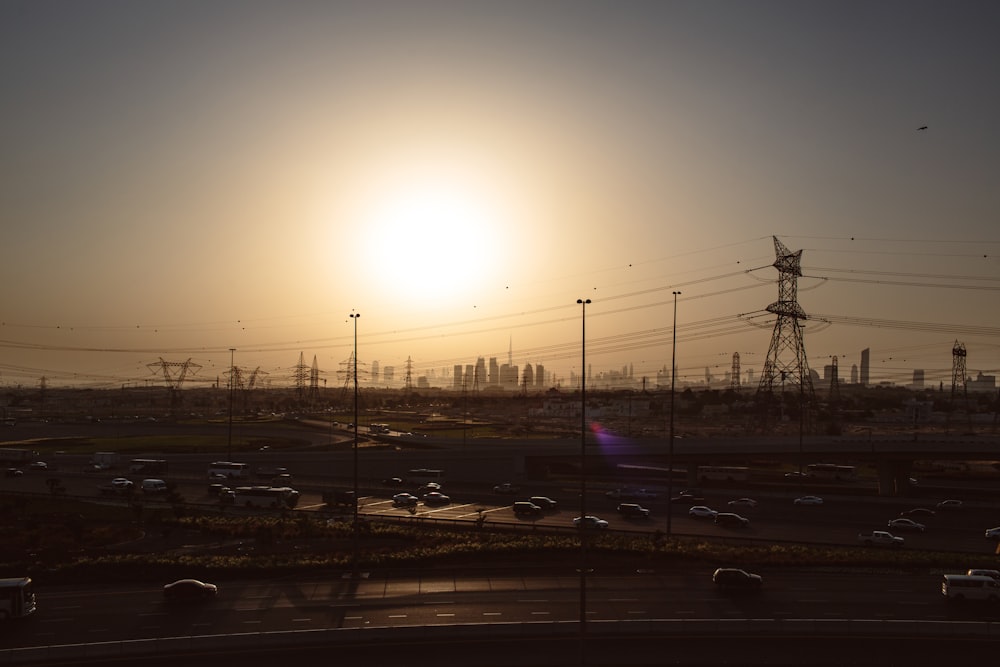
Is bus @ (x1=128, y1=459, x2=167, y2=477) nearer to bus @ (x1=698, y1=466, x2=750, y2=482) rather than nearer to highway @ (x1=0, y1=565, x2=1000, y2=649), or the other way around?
highway @ (x1=0, y1=565, x2=1000, y2=649)

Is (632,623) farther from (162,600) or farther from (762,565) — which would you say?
(162,600)

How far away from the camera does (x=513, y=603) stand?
22641 millimetres

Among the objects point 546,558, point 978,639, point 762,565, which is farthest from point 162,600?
point 978,639

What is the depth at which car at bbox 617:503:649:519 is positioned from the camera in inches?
1681

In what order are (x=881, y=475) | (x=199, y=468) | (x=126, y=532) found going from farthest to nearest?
(x=199, y=468)
(x=881, y=475)
(x=126, y=532)

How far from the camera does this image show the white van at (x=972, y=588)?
22.4 metres

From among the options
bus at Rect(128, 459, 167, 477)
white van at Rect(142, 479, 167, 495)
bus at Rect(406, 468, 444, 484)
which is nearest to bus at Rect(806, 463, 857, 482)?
bus at Rect(406, 468, 444, 484)

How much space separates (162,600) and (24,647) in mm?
4879

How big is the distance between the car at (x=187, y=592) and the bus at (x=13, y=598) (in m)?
3.64

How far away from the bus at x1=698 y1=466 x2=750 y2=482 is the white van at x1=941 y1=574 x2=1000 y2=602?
34903 mm

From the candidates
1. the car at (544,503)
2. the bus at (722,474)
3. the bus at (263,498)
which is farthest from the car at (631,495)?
the bus at (263,498)

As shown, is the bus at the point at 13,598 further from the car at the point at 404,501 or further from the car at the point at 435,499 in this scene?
the car at the point at 435,499

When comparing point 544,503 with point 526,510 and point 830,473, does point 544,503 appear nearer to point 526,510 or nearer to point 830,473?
point 526,510

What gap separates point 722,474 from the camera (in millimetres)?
58062
